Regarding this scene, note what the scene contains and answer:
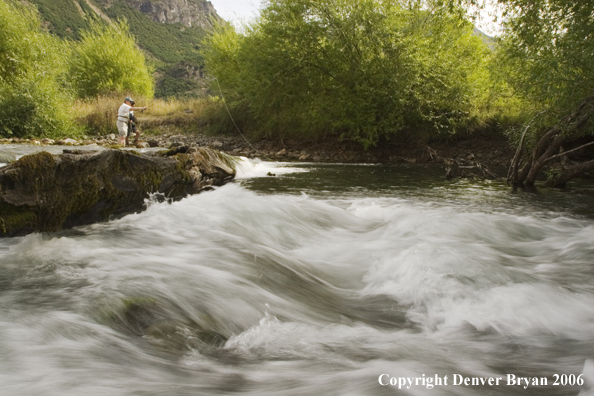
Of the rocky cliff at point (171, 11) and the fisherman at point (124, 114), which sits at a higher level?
the rocky cliff at point (171, 11)

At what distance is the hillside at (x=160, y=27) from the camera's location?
107 m

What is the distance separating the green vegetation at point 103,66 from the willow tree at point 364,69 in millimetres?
21370

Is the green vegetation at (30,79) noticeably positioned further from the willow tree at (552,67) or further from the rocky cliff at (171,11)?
the rocky cliff at (171,11)

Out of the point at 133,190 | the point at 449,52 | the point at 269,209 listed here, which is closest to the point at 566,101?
the point at 269,209

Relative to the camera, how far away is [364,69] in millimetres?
19703

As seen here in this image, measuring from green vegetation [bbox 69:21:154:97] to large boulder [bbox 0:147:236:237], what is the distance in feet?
116

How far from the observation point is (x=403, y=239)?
5.93 metres

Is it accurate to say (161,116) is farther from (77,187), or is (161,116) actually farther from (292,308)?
(292,308)

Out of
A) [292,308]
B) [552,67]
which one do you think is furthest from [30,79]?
[292,308]

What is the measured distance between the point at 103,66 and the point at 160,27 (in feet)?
445

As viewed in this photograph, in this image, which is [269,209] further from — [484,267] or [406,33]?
[406,33]

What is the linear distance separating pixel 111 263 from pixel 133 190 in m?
2.39

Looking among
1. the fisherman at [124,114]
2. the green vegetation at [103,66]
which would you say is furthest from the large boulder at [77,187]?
the green vegetation at [103,66]

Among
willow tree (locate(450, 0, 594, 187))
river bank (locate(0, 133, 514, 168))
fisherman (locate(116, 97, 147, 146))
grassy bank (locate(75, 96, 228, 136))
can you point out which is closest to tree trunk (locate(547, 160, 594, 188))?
willow tree (locate(450, 0, 594, 187))
